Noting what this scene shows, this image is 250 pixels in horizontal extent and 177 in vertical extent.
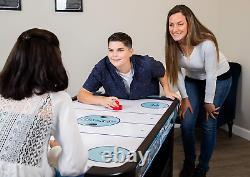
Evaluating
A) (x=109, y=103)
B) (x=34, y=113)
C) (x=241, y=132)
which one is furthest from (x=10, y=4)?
(x=241, y=132)

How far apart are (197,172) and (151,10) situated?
1.81 metres

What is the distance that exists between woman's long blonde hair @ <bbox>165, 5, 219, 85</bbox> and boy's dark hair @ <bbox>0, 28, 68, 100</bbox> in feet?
4.58

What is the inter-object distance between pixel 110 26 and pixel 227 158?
1.72 meters

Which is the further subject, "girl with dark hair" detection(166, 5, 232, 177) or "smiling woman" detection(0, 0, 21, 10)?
"smiling woman" detection(0, 0, 21, 10)

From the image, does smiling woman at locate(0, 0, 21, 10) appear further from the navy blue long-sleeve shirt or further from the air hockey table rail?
the air hockey table rail

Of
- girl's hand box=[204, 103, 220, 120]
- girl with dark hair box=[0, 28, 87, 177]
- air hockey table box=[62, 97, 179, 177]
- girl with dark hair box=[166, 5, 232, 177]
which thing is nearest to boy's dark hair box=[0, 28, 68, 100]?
girl with dark hair box=[0, 28, 87, 177]

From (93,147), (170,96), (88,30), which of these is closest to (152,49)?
(88,30)

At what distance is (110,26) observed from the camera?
3.53m

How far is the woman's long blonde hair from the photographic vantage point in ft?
7.92

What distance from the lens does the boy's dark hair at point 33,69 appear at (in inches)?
47.2

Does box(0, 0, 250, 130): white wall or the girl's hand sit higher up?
box(0, 0, 250, 130): white wall

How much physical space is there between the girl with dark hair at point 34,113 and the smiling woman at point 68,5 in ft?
7.29

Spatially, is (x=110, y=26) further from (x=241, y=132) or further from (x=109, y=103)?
(x=241, y=132)

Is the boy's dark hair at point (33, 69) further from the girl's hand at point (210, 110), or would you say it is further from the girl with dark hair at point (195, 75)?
the girl's hand at point (210, 110)
